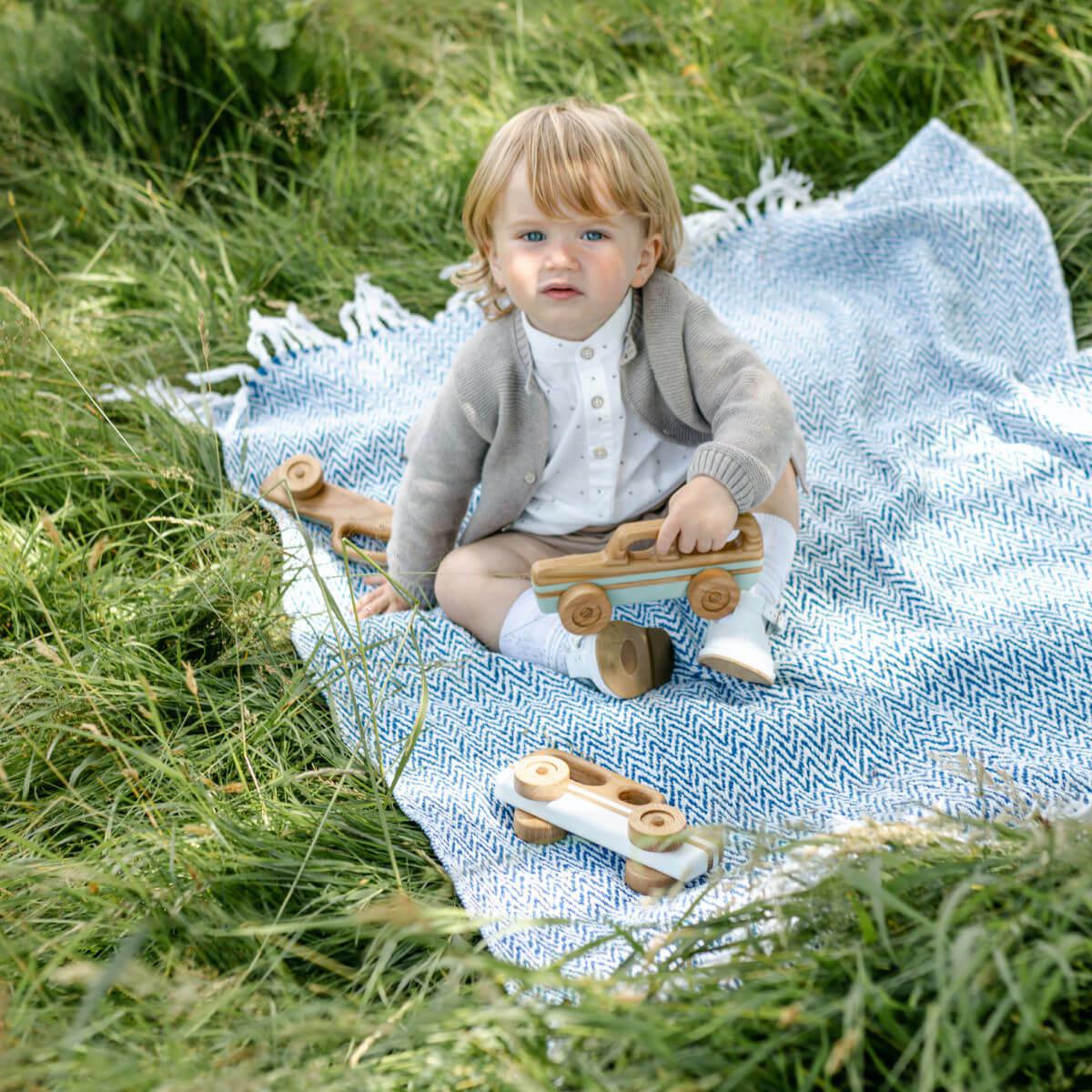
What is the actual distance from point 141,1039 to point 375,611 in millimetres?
933

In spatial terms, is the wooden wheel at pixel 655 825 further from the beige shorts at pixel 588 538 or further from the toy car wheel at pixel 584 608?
the beige shorts at pixel 588 538

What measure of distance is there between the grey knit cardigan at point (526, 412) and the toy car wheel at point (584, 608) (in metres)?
0.28

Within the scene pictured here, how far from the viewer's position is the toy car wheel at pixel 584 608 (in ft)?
5.98

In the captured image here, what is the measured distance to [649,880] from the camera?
161cm

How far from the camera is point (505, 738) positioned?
1.87 m

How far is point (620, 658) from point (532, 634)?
0.51 ft

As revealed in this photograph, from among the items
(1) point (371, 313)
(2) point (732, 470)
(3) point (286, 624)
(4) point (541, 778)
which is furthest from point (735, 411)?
(1) point (371, 313)

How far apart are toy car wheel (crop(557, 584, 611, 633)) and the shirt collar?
39 cm

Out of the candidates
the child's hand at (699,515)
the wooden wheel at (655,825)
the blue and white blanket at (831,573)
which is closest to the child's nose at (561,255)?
the child's hand at (699,515)

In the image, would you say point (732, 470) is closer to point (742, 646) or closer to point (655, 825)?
point (742, 646)

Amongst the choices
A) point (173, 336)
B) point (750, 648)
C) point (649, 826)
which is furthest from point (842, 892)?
point (173, 336)

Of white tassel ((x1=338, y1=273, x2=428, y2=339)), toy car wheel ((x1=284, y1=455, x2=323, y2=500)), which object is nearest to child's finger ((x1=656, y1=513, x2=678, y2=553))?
toy car wheel ((x1=284, y1=455, x2=323, y2=500))

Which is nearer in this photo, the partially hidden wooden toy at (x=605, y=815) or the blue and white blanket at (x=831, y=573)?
the partially hidden wooden toy at (x=605, y=815)

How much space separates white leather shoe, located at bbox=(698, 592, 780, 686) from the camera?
1.85 m
